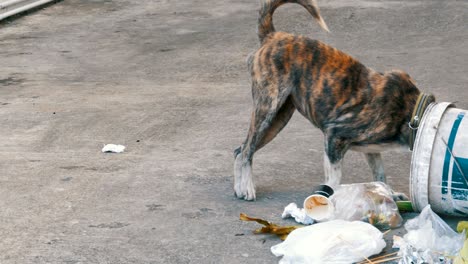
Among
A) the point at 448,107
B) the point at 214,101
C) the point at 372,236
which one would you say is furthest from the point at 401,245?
the point at 214,101

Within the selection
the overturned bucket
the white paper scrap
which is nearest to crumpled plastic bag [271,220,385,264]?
the overturned bucket

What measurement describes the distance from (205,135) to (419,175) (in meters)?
2.52

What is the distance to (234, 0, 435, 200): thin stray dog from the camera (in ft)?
17.8

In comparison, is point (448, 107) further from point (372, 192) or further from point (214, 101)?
point (214, 101)

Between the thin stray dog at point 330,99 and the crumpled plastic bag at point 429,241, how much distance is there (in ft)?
1.91

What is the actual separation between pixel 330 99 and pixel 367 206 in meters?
0.69

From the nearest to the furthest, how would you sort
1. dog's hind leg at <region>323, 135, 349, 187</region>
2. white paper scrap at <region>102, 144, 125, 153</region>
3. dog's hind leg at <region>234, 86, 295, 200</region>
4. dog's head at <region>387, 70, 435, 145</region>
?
1. dog's head at <region>387, 70, 435, 145</region>
2. dog's hind leg at <region>323, 135, 349, 187</region>
3. dog's hind leg at <region>234, 86, 295, 200</region>
4. white paper scrap at <region>102, 144, 125, 153</region>

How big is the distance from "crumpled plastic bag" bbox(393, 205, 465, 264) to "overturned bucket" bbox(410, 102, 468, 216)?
118mm

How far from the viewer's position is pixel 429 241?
4820 millimetres

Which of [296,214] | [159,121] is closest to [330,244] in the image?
[296,214]

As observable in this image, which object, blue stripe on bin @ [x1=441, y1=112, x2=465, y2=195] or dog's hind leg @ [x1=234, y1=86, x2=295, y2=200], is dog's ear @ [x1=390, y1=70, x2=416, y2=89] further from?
dog's hind leg @ [x1=234, y1=86, x2=295, y2=200]

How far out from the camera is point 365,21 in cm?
1189

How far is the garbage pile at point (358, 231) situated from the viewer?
4684 mm

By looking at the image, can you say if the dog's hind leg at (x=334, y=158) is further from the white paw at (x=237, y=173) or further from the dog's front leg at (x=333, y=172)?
the white paw at (x=237, y=173)
